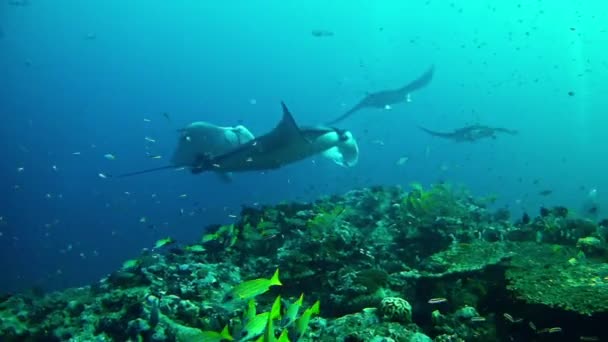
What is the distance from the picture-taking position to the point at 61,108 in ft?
437

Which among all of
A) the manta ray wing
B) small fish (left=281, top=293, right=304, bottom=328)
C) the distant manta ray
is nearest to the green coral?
the manta ray wing

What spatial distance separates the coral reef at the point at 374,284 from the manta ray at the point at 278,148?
1500mm

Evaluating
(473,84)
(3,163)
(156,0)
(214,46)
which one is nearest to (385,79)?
(473,84)

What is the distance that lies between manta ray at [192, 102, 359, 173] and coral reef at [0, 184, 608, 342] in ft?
4.92

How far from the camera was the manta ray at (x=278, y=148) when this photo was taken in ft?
30.7

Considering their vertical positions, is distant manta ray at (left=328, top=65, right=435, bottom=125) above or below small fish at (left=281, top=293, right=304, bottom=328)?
below

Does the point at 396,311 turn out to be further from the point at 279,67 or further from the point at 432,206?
the point at 279,67

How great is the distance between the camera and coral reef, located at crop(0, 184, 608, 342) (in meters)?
4.33

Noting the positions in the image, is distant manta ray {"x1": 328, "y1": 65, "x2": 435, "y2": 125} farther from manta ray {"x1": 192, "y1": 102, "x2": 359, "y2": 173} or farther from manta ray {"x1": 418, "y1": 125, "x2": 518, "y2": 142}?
manta ray {"x1": 192, "y1": 102, "x2": 359, "y2": 173}

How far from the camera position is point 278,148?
9.73 m

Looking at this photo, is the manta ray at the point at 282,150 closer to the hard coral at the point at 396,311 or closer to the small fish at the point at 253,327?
the hard coral at the point at 396,311

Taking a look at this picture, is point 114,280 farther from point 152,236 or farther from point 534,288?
point 152,236

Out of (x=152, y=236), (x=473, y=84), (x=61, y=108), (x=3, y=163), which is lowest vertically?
(x=3, y=163)

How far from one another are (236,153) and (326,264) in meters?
4.08
